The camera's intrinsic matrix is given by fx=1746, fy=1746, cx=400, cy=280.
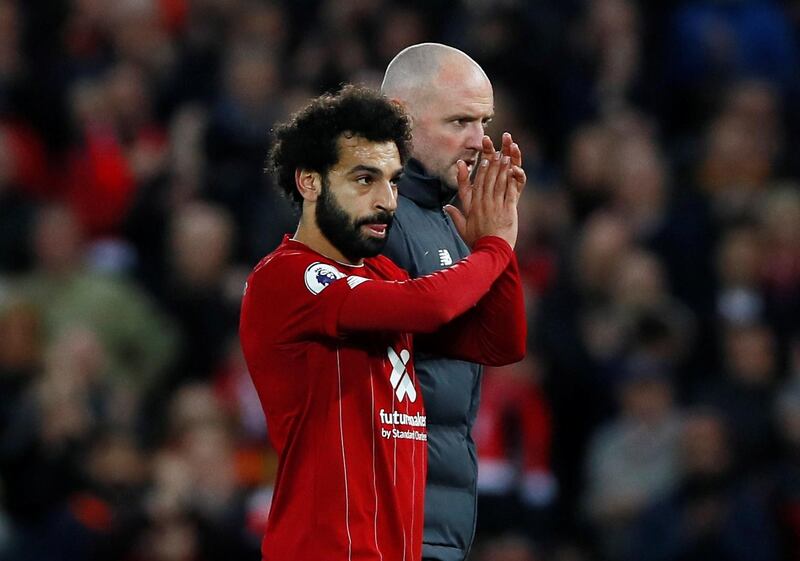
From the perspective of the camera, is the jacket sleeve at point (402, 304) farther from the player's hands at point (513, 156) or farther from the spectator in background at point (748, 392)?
the spectator in background at point (748, 392)

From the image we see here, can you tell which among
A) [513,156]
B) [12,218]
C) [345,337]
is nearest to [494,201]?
[513,156]

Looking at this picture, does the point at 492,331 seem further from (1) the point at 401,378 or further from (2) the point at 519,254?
(2) the point at 519,254

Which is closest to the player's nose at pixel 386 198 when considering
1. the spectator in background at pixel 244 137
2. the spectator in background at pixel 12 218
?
the spectator in background at pixel 244 137

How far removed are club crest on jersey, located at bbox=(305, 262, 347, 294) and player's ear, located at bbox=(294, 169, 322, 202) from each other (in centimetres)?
18

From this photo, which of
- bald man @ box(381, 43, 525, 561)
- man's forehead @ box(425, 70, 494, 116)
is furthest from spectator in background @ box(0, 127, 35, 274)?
man's forehead @ box(425, 70, 494, 116)

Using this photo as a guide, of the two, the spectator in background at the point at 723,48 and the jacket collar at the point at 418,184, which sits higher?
the spectator in background at the point at 723,48

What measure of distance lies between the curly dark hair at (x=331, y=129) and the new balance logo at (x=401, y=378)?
45 centimetres

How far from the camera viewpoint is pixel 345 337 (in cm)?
410

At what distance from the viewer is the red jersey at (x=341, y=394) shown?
4023 millimetres

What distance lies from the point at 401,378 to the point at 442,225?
626mm

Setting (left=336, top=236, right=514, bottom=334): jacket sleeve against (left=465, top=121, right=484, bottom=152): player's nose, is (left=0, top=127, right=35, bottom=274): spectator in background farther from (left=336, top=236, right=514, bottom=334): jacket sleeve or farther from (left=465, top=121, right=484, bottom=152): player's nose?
(left=336, top=236, right=514, bottom=334): jacket sleeve

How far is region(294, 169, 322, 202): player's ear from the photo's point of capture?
13.7ft

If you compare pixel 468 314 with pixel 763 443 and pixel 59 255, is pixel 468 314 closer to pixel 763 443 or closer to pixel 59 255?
pixel 763 443

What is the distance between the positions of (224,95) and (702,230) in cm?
Answer: 281
